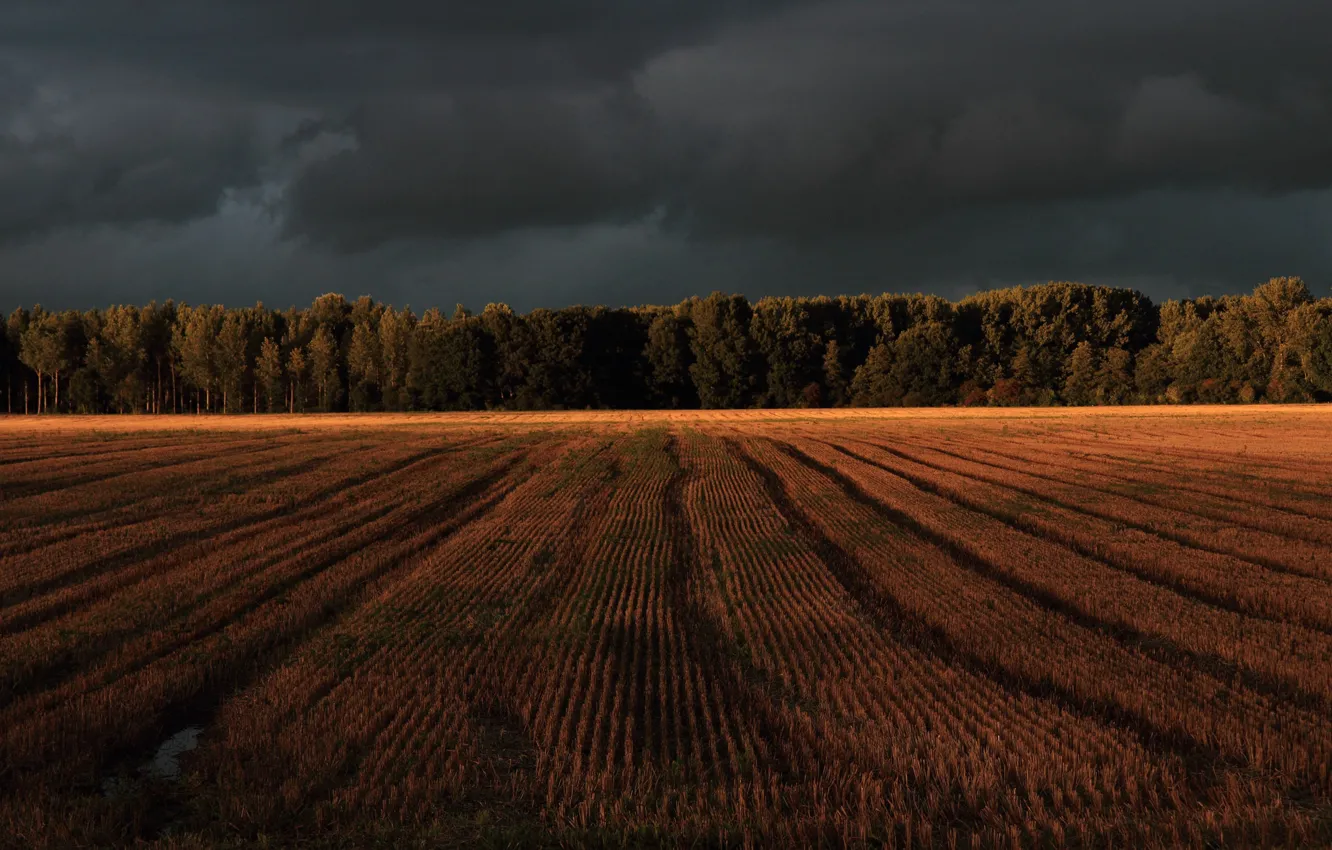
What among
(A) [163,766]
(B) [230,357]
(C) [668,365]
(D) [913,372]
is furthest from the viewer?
(C) [668,365]

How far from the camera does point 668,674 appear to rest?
408 inches

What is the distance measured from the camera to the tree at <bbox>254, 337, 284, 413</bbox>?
4412 inches

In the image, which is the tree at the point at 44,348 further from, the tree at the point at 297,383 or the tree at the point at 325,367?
the tree at the point at 325,367

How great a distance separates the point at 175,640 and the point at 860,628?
9.23 meters

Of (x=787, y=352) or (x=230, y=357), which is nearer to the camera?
(x=230, y=357)

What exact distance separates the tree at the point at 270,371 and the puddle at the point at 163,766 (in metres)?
114

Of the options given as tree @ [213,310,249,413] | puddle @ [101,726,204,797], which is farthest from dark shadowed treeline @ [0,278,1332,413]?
puddle @ [101,726,204,797]

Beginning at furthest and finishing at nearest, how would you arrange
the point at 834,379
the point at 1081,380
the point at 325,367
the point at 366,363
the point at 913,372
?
the point at 834,379, the point at 366,363, the point at 325,367, the point at 913,372, the point at 1081,380

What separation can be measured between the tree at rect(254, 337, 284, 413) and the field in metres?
94.6

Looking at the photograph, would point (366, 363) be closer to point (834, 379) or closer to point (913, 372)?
point (834, 379)

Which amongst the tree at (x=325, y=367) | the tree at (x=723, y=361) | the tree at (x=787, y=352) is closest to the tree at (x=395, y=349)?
the tree at (x=325, y=367)

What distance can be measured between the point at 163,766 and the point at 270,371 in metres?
115

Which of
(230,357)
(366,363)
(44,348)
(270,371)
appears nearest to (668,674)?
(366,363)

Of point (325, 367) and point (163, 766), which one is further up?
point (325, 367)
